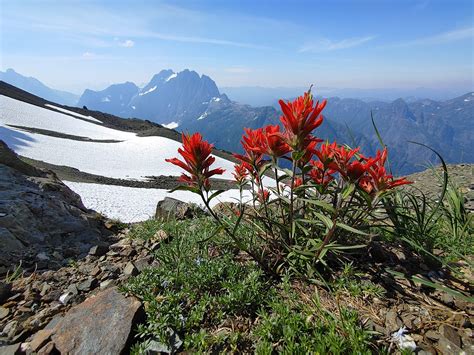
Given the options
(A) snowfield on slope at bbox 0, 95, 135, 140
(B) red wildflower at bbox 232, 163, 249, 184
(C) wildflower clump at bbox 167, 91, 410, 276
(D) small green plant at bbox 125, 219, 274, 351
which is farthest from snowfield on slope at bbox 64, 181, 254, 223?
(A) snowfield on slope at bbox 0, 95, 135, 140

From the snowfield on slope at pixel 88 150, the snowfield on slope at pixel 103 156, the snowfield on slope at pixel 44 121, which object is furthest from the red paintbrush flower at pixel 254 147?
the snowfield on slope at pixel 44 121

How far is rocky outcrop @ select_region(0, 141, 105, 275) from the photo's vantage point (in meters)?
3.84

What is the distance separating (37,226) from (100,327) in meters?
3.14

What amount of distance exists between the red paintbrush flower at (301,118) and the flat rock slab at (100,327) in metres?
1.57

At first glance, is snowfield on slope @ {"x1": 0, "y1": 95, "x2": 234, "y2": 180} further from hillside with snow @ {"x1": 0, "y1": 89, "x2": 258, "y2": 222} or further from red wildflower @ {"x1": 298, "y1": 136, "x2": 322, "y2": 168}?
red wildflower @ {"x1": 298, "y1": 136, "x2": 322, "y2": 168}

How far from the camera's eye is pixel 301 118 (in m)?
1.92

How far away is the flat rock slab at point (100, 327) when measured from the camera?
6.44 feet

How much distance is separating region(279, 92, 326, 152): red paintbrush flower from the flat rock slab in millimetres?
1574

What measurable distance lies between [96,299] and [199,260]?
83 cm

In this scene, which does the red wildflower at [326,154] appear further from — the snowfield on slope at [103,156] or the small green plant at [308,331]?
the snowfield on slope at [103,156]

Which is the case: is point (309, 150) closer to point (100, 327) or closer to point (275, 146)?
point (275, 146)

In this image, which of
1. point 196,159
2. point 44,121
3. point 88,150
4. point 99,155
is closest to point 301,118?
point 196,159

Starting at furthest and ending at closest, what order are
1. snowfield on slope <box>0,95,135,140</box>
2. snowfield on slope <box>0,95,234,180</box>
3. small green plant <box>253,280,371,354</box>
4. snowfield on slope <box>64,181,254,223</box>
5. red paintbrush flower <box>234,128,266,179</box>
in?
snowfield on slope <box>0,95,135,140</box>, snowfield on slope <box>0,95,234,180</box>, snowfield on slope <box>64,181,254,223</box>, red paintbrush flower <box>234,128,266,179</box>, small green plant <box>253,280,371,354</box>

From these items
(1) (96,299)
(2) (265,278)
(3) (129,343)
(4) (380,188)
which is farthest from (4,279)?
(4) (380,188)
